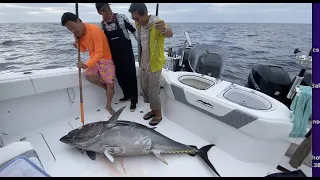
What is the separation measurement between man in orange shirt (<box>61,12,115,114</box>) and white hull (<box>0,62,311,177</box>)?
26 centimetres

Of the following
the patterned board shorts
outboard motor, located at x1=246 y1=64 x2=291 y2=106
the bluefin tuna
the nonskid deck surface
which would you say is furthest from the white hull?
outboard motor, located at x1=246 y1=64 x2=291 y2=106

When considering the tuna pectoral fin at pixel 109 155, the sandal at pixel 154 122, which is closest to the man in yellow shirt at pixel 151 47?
the sandal at pixel 154 122

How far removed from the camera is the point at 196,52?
11.5 feet

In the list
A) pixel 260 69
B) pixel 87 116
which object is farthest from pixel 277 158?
pixel 87 116

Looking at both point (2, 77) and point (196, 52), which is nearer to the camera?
point (2, 77)

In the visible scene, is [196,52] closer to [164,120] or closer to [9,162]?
[164,120]

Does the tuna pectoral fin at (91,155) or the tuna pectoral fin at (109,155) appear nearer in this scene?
the tuna pectoral fin at (109,155)

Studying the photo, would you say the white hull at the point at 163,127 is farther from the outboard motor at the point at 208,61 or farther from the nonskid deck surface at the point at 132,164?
the outboard motor at the point at 208,61

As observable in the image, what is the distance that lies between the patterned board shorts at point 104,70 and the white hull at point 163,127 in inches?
9.1

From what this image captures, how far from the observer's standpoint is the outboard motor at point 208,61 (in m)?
3.05

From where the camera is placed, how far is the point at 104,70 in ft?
8.80

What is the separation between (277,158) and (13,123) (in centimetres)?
315

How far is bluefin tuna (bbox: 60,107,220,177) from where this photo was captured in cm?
200

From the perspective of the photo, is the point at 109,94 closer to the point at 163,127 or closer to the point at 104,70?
the point at 104,70
